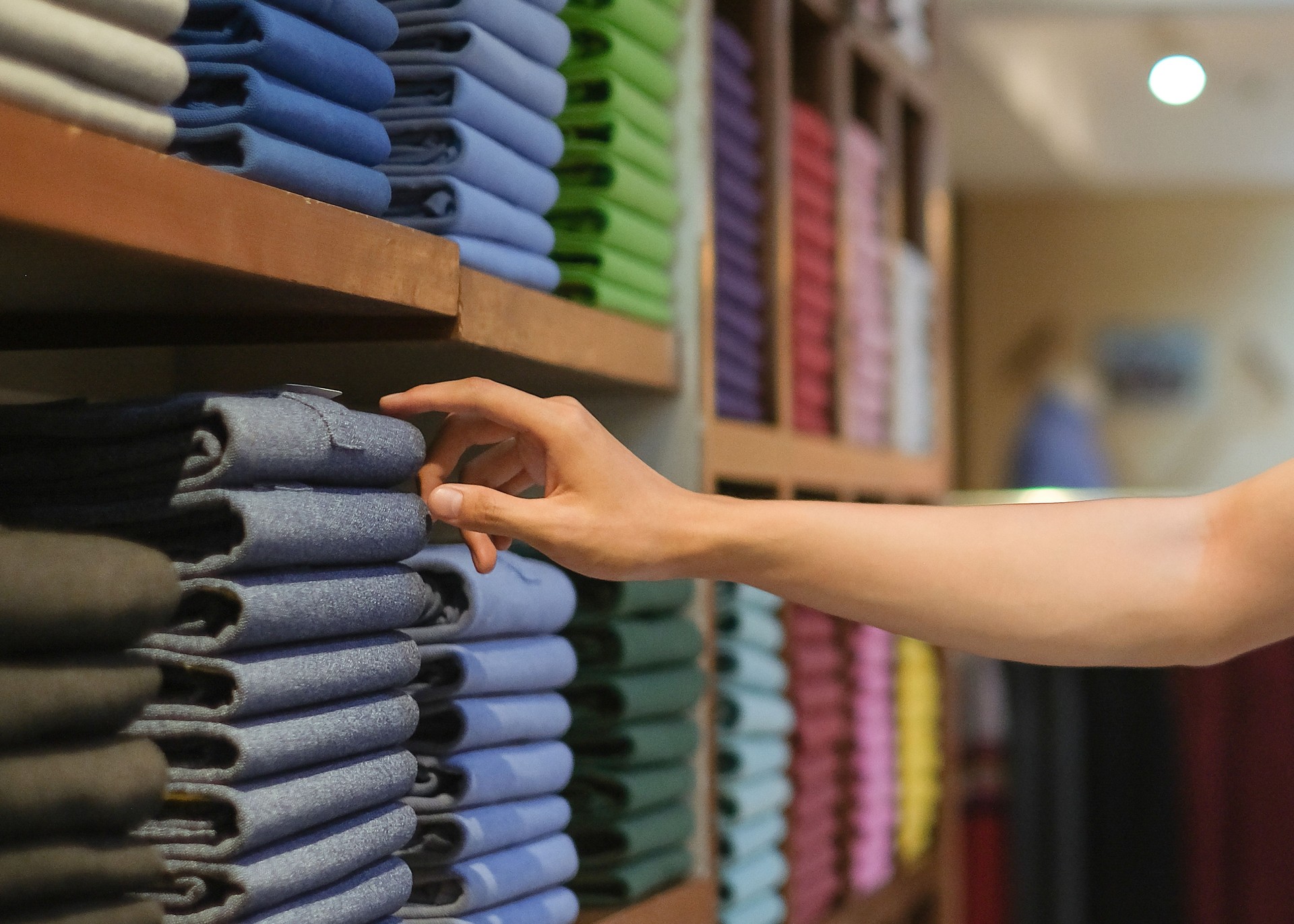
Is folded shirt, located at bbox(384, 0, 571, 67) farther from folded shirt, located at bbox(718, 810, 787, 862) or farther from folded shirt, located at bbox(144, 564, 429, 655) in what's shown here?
folded shirt, located at bbox(718, 810, 787, 862)

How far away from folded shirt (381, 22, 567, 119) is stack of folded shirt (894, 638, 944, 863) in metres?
1.35

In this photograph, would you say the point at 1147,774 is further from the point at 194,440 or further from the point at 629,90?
the point at 194,440

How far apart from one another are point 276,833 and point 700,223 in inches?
29.6

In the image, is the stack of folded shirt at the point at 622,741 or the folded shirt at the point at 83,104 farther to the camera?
the stack of folded shirt at the point at 622,741

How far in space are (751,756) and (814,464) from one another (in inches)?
14.5

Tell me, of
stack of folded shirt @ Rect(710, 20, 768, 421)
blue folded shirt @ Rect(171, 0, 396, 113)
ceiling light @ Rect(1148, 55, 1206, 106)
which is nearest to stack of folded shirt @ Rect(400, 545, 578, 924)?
blue folded shirt @ Rect(171, 0, 396, 113)

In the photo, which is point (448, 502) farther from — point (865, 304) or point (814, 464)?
point (865, 304)

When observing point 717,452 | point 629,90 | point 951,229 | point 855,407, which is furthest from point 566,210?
point 951,229

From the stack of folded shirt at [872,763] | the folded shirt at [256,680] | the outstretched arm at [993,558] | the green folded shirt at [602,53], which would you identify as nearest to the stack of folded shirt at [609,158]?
the green folded shirt at [602,53]

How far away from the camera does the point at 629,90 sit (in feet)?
3.85

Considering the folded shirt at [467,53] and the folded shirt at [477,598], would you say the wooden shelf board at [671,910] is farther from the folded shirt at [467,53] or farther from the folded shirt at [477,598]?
the folded shirt at [467,53]

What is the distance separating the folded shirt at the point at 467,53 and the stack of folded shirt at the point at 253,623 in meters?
0.27

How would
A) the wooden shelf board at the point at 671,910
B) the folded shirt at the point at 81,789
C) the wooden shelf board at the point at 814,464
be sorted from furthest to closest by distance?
the wooden shelf board at the point at 814,464 < the wooden shelf board at the point at 671,910 < the folded shirt at the point at 81,789

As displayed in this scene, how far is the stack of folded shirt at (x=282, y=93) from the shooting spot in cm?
73
